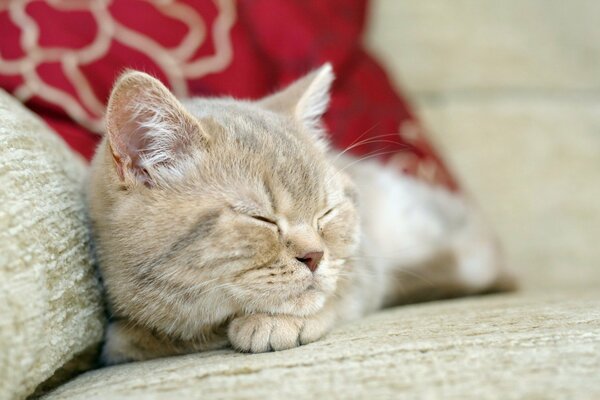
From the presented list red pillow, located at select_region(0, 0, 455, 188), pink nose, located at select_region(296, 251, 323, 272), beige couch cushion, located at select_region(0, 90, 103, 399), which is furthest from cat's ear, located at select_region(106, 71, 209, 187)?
red pillow, located at select_region(0, 0, 455, 188)

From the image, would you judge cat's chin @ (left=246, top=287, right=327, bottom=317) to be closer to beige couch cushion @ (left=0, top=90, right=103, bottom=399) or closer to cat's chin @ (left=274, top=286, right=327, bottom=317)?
cat's chin @ (left=274, top=286, right=327, bottom=317)

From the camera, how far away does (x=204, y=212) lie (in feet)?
3.68

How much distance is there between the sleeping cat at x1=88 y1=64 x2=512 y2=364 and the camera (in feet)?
3.62

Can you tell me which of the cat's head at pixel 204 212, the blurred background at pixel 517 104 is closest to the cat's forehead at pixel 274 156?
the cat's head at pixel 204 212

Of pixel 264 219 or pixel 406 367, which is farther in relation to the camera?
pixel 264 219

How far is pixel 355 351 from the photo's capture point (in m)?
1.00

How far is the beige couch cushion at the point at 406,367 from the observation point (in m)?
0.85

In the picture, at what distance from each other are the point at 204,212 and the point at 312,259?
0.67 ft

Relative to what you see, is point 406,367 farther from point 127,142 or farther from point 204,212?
point 127,142

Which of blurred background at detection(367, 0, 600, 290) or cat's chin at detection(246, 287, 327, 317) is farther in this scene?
blurred background at detection(367, 0, 600, 290)

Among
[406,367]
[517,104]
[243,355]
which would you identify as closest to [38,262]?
[243,355]

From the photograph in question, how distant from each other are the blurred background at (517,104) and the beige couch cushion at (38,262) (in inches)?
55.5

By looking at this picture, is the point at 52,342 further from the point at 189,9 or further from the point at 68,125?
the point at 189,9

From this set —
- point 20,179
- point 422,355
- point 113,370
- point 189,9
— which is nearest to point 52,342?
point 113,370
